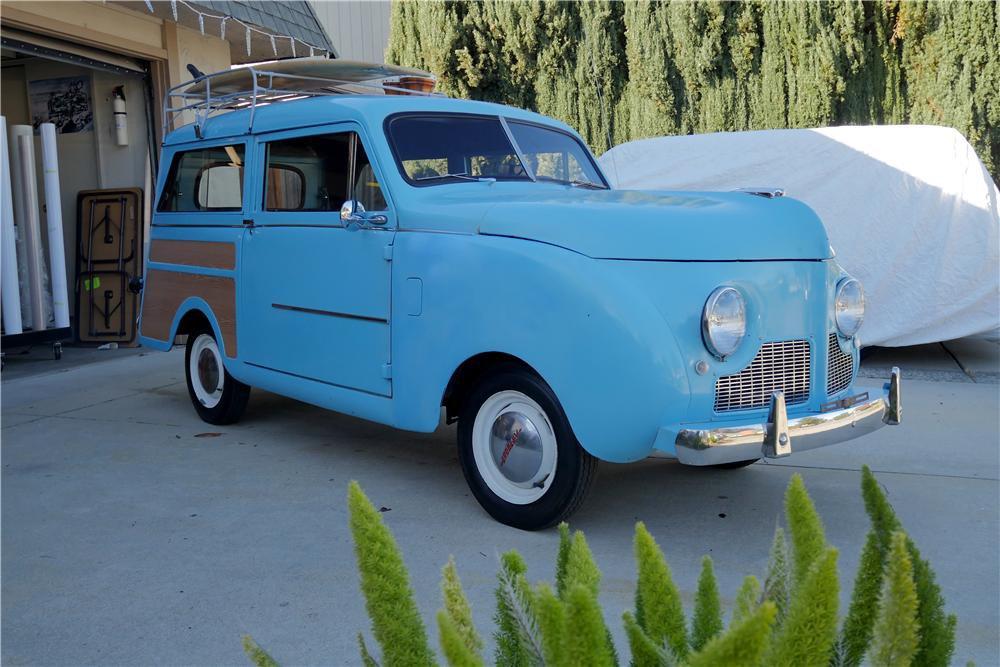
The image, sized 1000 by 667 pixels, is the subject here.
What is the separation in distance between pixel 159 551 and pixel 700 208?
2666mm

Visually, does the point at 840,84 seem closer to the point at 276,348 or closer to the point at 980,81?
the point at 980,81

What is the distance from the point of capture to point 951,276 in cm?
730

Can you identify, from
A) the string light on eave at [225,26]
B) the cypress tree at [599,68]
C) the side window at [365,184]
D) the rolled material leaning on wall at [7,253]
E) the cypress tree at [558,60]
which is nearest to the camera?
the side window at [365,184]

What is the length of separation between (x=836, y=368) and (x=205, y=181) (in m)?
4.10

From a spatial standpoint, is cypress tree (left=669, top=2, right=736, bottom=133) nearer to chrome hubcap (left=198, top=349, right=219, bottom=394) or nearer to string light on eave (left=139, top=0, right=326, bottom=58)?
string light on eave (left=139, top=0, right=326, bottom=58)

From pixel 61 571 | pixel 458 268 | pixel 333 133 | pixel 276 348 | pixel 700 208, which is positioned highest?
pixel 333 133

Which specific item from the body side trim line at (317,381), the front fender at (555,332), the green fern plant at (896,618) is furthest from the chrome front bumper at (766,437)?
the green fern plant at (896,618)

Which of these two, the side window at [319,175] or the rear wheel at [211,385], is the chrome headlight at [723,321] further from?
the rear wheel at [211,385]

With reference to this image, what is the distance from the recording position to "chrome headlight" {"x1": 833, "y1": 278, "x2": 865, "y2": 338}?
3.97m

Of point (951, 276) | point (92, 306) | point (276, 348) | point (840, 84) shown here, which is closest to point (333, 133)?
point (276, 348)

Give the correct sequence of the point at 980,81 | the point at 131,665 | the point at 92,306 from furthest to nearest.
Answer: the point at 980,81
the point at 92,306
the point at 131,665

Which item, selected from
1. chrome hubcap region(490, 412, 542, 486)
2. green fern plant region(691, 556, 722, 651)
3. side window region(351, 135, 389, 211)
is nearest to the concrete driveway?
chrome hubcap region(490, 412, 542, 486)

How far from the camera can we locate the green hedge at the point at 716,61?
11539 millimetres

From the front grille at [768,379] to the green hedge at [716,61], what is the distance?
9.56 metres
